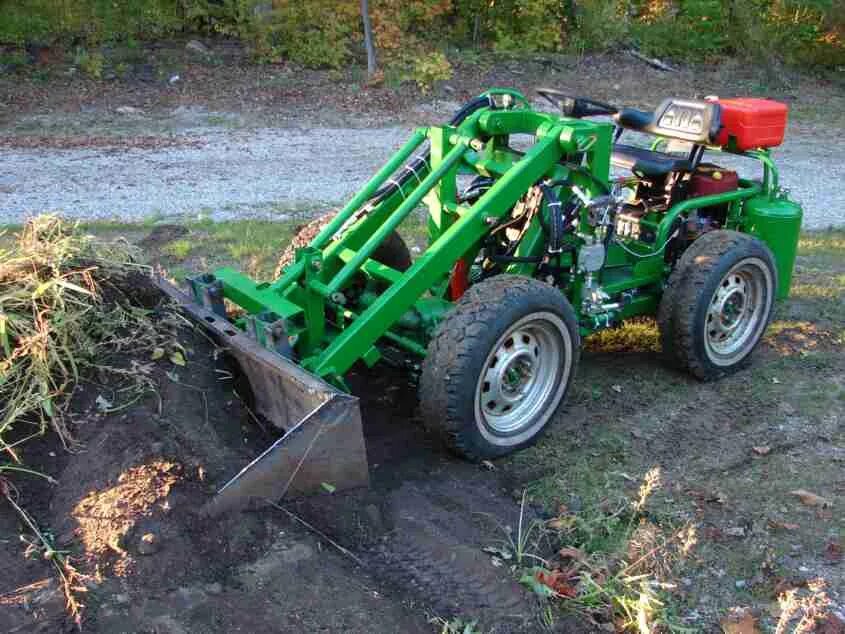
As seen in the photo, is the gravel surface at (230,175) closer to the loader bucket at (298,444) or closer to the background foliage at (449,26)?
the background foliage at (449,26)

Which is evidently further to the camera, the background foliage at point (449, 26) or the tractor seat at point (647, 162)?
the background foliage at point (449, 26)

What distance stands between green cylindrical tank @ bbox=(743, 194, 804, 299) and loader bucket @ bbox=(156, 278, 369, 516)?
3.43 metres

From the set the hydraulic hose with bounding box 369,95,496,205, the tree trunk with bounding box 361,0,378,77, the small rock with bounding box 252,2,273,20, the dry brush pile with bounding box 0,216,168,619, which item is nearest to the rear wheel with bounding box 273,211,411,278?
the hydraulic hose with bounding box 369,95,496,205

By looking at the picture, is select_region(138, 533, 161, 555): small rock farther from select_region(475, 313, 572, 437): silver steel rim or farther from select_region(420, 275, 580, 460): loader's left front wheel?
select_region(475, 313, 572, 437): silver steel rim

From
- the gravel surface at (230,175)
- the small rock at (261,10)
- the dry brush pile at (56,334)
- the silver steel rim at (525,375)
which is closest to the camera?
the dry brush pile at (56,334)

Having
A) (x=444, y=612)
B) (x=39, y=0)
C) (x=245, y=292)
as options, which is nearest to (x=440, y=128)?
(x=245, y=292)

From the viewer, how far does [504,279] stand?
15.3ft

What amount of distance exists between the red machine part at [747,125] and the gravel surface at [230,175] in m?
4.14

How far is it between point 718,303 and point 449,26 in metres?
13.1

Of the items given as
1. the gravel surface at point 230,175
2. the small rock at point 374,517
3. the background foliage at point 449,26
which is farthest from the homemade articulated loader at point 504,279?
the background foliage at point 449,26

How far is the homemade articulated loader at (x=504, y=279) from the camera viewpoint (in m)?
4.40

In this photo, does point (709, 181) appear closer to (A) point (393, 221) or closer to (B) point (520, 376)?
(B) point (520, 376)

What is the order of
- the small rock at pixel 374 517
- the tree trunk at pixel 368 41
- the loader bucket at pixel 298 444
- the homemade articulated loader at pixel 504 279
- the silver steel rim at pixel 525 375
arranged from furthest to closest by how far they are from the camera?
the tree trunk at pixel 368 41
the silver steel rim at pixel 525 375
the homemade articulated loader at pixel 504 279
the small rock at pixel 374 517
the loader bucket at pixel 298 444

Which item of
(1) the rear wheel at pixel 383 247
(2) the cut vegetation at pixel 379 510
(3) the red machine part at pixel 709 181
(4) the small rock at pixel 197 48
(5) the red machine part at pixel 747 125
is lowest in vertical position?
(2) the cut vegetation at pixel 379 510
